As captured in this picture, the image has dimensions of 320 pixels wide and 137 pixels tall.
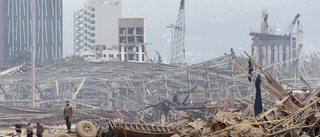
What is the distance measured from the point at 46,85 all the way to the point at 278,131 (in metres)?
51.9

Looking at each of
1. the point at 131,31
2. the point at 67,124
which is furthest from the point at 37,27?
the point at 67,124

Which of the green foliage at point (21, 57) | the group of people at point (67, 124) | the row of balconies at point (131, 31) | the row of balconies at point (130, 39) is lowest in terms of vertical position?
the group of people at point (67, 124)

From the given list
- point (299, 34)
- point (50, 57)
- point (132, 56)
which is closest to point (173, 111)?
point (132, 56)

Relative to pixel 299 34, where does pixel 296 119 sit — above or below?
below

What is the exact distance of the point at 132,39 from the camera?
128 metres

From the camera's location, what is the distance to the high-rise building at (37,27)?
173750mm

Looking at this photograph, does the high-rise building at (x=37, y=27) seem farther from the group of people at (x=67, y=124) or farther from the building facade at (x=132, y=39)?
the group of people at (x=67, y=124)

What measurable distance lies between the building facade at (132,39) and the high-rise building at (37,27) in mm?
63401

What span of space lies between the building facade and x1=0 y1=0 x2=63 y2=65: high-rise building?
63.4 meters

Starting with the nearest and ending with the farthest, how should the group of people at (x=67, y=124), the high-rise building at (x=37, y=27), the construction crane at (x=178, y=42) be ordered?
the group of people at (x=67, y=124), the construction crane at (x=178, y=42), the high-rise building at (x=37, y=27)

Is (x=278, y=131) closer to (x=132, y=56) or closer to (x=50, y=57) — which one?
(x=132, y=56)

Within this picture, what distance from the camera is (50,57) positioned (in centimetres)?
18600

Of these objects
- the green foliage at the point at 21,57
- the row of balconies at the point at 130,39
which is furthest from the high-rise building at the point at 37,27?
the row of balconies at the point at 130,39

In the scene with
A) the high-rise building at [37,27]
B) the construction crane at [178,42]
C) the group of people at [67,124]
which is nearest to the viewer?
the group of people at [67,124]
